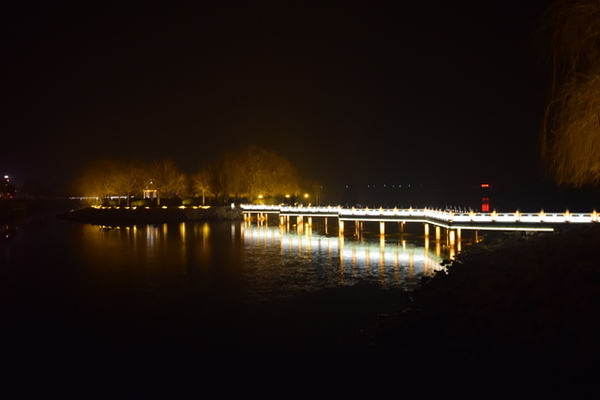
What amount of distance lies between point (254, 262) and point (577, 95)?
19.8m

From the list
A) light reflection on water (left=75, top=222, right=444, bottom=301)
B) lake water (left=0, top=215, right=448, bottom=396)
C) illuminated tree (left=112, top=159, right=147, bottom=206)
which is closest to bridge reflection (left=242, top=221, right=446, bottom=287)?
light reflection on water (left=75, top=222, right=444, bottom=301)

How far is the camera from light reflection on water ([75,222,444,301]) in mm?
22508

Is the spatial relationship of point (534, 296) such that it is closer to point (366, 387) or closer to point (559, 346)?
point (559, 346)

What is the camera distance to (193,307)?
60.4 feet

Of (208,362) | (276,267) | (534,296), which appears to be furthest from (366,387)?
(276,267)

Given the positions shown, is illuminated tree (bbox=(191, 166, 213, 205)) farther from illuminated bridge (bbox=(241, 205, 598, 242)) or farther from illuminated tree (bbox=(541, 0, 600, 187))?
illuminated tree (bbox=(541, 0, 600, 187))

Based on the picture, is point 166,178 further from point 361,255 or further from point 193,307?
point 193,307

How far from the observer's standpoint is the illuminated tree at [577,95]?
47.7 feet

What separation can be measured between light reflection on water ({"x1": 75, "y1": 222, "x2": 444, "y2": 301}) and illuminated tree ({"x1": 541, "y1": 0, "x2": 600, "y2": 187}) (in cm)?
854

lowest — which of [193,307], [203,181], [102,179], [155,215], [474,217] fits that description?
[193,307]

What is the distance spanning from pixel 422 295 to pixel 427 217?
26168 millimetres

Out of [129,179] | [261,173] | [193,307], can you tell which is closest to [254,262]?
[193,307]

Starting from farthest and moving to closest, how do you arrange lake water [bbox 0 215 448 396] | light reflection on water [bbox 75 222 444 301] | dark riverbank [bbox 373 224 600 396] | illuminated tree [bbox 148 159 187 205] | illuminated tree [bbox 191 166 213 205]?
illuminated tree [bbox 191 166 213 205]
illuminated tree [bbox 148 159 187 205]
light reflection on water [bbox 75 222 444 301]
lake water [bbox 0 215 448 396]
dark riverbank [bbox 373 224 600 396]

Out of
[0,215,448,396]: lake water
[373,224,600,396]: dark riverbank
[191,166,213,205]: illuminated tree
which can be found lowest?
[0,215,448,396]: lake water
